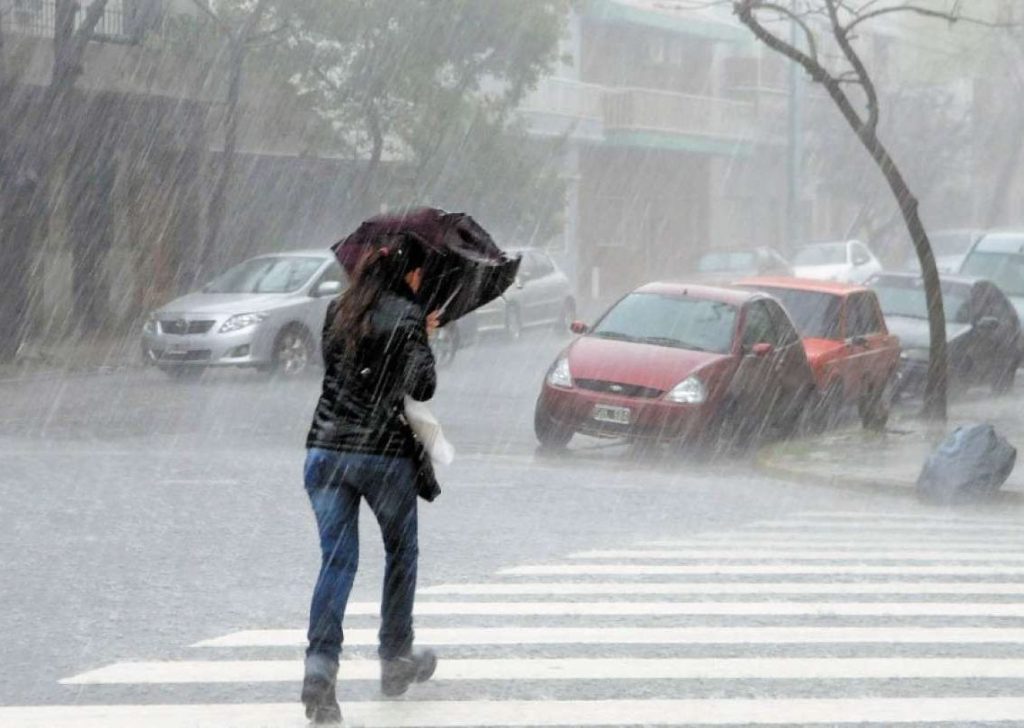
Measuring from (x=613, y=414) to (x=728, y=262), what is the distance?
23710mm

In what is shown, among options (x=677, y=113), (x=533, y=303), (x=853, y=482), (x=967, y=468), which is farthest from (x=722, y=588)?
(x=677, y=113)

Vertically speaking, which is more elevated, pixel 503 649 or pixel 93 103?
pixel 503 649

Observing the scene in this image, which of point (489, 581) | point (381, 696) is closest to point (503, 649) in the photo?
point (381, 696)

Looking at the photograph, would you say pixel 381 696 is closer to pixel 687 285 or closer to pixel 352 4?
pixel 687 285

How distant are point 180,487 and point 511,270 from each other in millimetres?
7028

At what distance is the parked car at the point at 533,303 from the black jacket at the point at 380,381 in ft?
73.6

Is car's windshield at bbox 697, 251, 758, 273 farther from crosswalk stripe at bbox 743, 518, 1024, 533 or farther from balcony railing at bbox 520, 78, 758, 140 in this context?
crosswalk stripe at bbox 743, 518, 1024, 533

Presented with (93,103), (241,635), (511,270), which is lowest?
(93,103)

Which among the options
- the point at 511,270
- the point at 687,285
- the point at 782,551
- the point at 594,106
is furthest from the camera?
the point at 594,106

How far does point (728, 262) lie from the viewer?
128 ft

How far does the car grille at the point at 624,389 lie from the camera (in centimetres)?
1577

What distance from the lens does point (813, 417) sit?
18.0 meters

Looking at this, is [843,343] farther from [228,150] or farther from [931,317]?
[228,150]

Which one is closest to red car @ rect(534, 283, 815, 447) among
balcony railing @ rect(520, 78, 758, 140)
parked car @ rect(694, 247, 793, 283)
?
parked car @ rect(694, 247, 793, 283)
